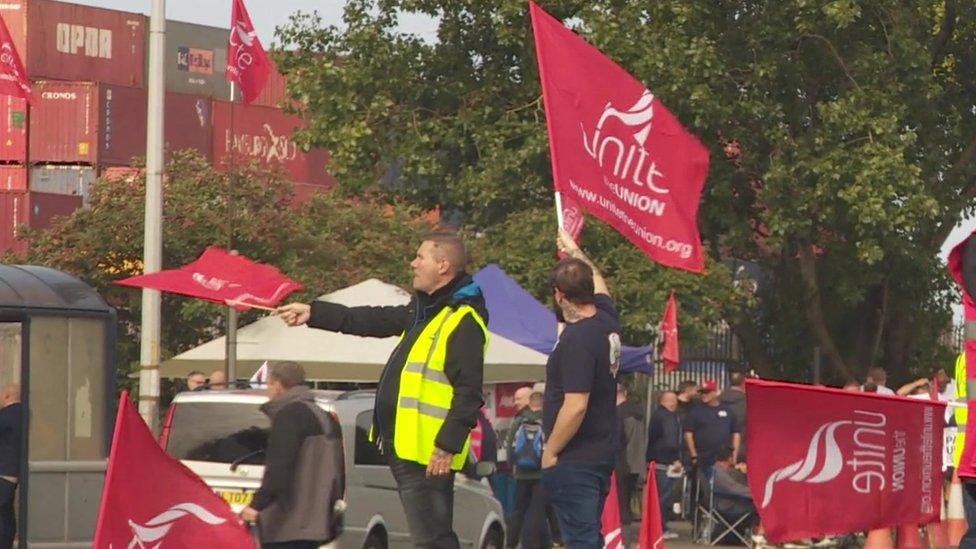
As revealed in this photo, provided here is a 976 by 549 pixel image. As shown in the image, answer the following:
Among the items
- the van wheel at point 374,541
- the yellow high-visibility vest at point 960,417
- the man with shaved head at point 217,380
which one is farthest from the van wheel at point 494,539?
the yellow high-visibility vest at point 960,417

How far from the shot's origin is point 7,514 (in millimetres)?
13414

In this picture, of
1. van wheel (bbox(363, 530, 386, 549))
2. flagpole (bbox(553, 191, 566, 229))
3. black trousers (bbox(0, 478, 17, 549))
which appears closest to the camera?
flagpole (bbox(553, 191, 566, 229))

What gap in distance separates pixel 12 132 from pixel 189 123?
4.89 m

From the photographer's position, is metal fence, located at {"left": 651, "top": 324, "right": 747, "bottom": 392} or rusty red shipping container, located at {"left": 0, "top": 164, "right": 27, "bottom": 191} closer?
metal fence, located at {"left": 651, "top": 324, "right": 747, "bottom": 392}

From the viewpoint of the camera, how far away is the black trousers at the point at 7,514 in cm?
1327

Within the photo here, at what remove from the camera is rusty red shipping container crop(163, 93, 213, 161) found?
182ft

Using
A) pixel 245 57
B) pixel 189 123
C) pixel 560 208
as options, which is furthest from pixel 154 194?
pixel 189 123

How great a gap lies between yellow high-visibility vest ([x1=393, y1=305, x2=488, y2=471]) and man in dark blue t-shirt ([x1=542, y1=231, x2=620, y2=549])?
40cm

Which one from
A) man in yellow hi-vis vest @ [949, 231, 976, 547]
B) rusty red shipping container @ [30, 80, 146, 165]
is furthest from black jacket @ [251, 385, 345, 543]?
rusty red shipping container @ [30, 80, 146, 165]

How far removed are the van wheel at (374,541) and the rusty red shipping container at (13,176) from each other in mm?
39218

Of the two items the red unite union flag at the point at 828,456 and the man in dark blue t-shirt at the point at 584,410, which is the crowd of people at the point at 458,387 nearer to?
the man in dark blue t-shirt at the point at 584,410

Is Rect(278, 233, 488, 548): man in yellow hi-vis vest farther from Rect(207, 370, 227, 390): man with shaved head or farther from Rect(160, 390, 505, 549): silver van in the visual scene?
Rect(207, 370, 227, 390): man with shaved head

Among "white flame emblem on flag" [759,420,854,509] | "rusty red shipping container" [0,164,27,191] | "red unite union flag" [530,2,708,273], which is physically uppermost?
"rusty red shipping container" [0,164,27,191]

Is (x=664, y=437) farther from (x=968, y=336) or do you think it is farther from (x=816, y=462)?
(x=968, y=336)
